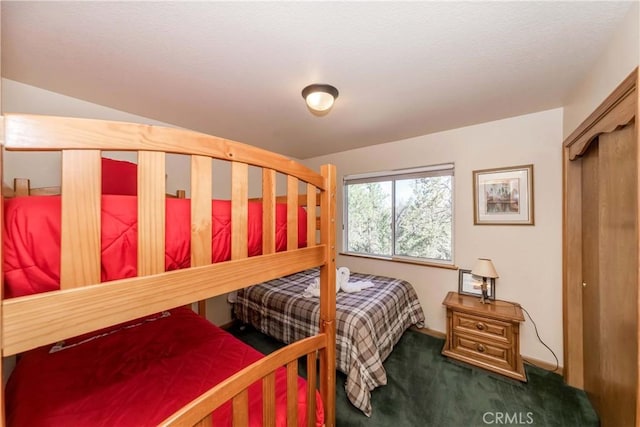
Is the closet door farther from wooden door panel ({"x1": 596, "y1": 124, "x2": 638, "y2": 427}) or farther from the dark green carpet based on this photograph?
the dark green carpet

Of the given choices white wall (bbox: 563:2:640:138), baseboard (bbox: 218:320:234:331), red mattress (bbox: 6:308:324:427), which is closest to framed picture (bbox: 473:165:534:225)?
white wall (bbox: 563:2:640:138)

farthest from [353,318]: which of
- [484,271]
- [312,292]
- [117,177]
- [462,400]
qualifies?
[117,177]

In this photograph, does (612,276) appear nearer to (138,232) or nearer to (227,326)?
(138,232)

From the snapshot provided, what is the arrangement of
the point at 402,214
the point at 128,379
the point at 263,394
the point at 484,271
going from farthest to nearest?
the point at 402,214, the point at 484,271, the point at 128,379, the point at 263,394

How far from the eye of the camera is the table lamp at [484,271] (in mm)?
2198

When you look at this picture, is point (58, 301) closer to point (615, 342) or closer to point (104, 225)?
point (104, 225)

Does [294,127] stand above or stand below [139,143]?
above

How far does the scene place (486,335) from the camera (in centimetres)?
206

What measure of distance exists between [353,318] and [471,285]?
4.68 ft

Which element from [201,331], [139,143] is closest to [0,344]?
[139,143]

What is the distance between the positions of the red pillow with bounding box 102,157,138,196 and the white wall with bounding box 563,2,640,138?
9.14 ft

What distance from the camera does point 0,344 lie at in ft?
1.61

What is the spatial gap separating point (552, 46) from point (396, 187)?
1.84m

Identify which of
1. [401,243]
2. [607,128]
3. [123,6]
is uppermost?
[123,6]
